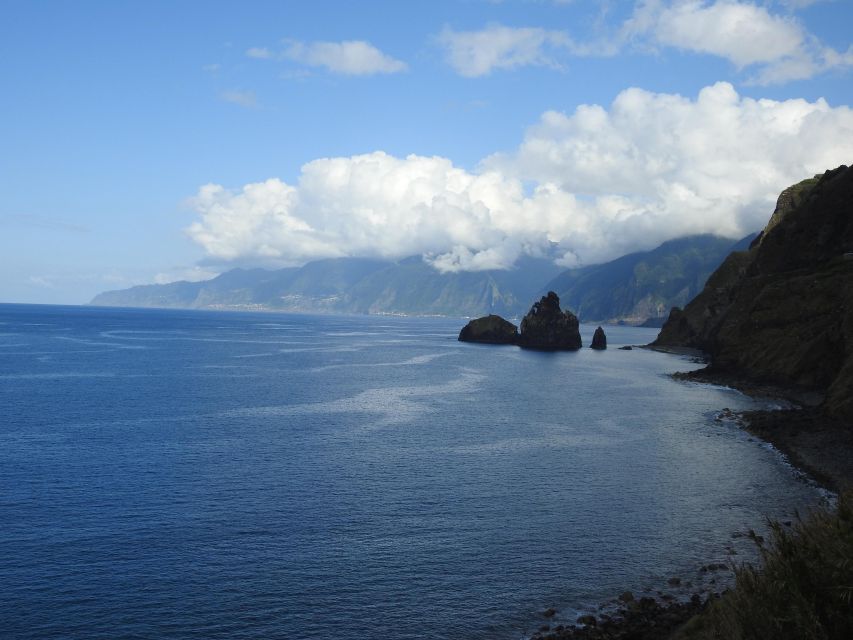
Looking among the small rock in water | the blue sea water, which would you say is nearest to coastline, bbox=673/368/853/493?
the blue sea water

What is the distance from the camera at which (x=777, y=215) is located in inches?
7667

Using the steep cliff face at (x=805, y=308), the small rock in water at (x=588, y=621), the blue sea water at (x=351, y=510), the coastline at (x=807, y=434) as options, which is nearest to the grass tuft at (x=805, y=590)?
the small rock in water at (x=588, y=621)

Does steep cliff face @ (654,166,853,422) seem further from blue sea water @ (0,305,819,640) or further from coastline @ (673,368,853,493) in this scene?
blue sea water @ (0,305,819,640)

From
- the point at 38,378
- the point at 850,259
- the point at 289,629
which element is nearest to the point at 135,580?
the point at 289,629

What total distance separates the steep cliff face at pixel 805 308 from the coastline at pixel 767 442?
10.0ft

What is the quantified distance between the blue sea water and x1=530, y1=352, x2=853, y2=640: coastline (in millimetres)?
1657

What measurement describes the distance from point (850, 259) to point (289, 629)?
444 ft

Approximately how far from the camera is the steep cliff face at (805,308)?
→ 3949 inches

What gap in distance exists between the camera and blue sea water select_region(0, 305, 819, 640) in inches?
1374

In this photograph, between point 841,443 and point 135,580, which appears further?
point 841,443

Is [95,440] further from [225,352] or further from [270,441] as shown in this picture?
[225,352]

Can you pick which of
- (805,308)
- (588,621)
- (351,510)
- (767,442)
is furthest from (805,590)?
(805,308)

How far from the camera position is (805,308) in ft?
387

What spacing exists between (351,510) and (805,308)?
10228 cm
